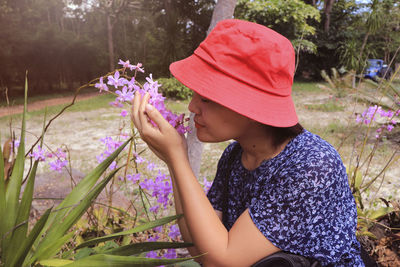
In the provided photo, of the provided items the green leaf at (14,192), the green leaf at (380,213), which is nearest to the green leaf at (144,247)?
the green leaf at (14,192)

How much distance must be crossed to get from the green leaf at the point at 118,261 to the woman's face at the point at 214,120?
15.1 inches

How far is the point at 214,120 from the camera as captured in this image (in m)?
→ 1.05

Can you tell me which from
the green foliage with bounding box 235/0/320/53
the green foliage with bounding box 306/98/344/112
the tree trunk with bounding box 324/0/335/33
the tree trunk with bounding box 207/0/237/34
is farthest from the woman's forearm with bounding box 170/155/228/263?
the tree trunk with bounding box 324/0/335/33

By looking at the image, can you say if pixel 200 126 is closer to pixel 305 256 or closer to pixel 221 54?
pixel 221 54

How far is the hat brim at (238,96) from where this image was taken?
98cm

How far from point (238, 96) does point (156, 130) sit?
0.87 ft

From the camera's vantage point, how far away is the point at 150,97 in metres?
1.08

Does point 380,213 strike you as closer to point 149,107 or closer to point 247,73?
point 247,73

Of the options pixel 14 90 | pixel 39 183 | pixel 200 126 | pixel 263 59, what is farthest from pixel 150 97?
pixel 14 90

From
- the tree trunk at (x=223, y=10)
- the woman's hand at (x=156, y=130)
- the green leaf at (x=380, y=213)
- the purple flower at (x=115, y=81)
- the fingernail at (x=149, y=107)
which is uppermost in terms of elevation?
the tree trunk at (x=223, y=10)

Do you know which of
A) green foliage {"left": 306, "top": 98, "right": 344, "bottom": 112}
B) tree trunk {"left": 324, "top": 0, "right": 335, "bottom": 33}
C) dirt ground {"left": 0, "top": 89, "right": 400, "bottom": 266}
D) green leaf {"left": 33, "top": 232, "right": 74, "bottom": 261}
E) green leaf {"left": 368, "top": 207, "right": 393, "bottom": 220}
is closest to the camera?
green leaf {"left": 33, "top": 232, "right": 74, "bottom": 261}

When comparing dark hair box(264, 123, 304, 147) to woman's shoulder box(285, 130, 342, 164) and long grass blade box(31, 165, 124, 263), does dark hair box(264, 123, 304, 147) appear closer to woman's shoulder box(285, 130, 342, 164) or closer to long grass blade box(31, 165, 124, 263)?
woman's shoulder box(285, 130, 342, 164)

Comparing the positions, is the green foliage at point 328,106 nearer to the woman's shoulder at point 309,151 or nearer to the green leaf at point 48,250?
the woman's shoulder at point 309,151

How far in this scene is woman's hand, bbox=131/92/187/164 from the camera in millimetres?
992
